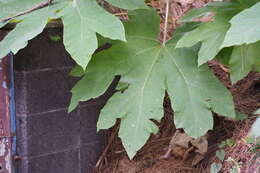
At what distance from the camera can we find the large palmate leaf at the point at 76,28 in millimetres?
1060

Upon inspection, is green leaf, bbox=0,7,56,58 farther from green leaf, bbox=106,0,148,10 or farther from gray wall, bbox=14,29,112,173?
gray wall, bbox=14,29,112,173

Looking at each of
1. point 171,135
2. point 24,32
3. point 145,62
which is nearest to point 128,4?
point 145,62

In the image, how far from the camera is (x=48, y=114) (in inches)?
64.3

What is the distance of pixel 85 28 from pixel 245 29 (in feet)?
1.49

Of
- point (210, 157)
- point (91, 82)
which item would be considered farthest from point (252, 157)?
point (91, 82)

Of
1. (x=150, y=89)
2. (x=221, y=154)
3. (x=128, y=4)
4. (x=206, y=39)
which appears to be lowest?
(x=221, y=154)

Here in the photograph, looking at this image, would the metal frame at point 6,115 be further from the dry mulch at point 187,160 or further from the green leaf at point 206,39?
the green leaf at point 206,39

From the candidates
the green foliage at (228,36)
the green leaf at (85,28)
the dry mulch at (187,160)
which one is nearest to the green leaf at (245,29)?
the green foliage at (228,36)

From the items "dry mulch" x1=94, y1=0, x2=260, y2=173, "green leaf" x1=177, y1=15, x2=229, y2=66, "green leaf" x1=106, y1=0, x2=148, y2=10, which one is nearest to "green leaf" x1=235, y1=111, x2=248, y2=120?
"dry mulch" x1=94, y1=0, x2=260, y2=173

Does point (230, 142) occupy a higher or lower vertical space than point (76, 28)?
lower

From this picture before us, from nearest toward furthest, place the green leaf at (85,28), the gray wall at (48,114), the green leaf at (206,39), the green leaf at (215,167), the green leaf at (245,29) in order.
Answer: the green leaf at (245,29), the green leaf at (85,28), the green leaf at (206,39), the green leaf at (215,167), the gray wall at (48,114)

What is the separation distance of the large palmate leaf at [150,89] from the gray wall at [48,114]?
0.33 metres

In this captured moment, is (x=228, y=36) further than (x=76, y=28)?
No

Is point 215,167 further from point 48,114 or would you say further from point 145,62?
point 48,114
